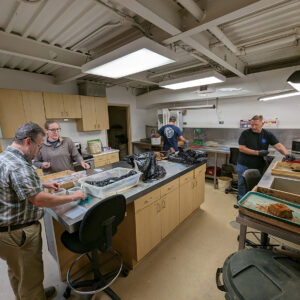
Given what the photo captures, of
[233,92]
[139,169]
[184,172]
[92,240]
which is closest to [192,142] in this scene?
[233,92]

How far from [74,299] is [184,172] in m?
1.82

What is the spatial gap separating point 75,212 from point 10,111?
2.88m

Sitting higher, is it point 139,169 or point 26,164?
point 26,164

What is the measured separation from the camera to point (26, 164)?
1.19 metres

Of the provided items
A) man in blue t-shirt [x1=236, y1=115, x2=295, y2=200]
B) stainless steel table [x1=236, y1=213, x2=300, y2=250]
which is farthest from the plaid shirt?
man in blue t-shirt [x1=236, y1=115, x2=295, y2=200]

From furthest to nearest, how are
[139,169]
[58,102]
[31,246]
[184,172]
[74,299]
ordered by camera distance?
[58,102]
[184,172]
[139,169]
[74,299]
[31,246]

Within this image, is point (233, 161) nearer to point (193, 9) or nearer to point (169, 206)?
point (169, 206)

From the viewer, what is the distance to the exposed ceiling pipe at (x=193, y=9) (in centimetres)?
132

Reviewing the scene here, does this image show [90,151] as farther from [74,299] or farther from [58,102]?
[74,299]

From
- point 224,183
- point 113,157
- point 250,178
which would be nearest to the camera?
point 250,178

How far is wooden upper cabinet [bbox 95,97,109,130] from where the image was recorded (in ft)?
14.2

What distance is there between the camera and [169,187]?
7.11ft

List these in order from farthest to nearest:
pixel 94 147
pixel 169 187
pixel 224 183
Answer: pixel 94 147
pixel 224 183
pixel 169 187

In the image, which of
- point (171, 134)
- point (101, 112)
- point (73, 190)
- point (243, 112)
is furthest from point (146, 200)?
point (243, 112)
